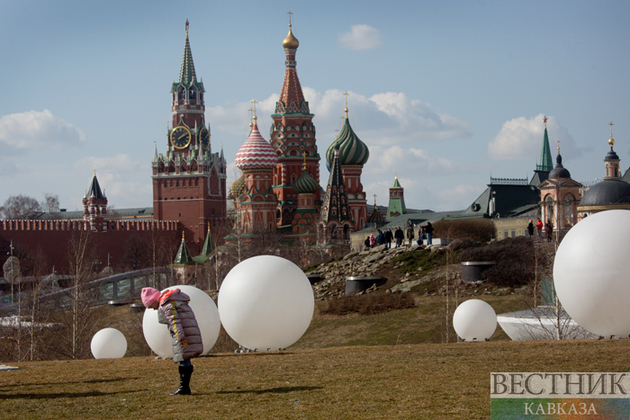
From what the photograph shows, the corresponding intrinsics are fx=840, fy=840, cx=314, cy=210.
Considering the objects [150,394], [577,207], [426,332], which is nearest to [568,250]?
[150,394]

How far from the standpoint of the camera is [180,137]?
8950 cm

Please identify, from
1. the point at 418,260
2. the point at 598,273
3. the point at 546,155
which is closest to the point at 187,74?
the point at 546,155

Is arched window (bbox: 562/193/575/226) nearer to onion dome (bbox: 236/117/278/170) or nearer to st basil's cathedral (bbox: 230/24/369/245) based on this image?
st basil's cathedral (bbox: 230/24/369/245)

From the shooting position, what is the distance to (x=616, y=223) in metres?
10.9

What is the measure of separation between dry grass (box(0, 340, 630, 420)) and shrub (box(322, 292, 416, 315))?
47.1 ft

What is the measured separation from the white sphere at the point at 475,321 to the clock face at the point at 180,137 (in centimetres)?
7462

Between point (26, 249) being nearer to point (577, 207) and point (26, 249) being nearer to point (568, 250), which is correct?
point (577, 207)

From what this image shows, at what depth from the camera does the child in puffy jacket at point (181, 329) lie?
7953 millimetres

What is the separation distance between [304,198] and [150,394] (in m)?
59.8

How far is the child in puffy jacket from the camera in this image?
26.1 feet

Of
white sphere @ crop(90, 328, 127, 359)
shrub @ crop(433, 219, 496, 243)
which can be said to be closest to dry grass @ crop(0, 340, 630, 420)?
white sphere @ crop(90, 328, 127, 359)

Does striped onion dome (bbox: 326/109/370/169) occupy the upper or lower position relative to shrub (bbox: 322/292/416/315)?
upper

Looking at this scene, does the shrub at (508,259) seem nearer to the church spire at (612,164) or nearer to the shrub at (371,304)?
the shrub at (371,304)

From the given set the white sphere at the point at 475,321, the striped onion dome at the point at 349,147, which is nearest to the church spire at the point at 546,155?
the striped onion dome at the point at 349,147
